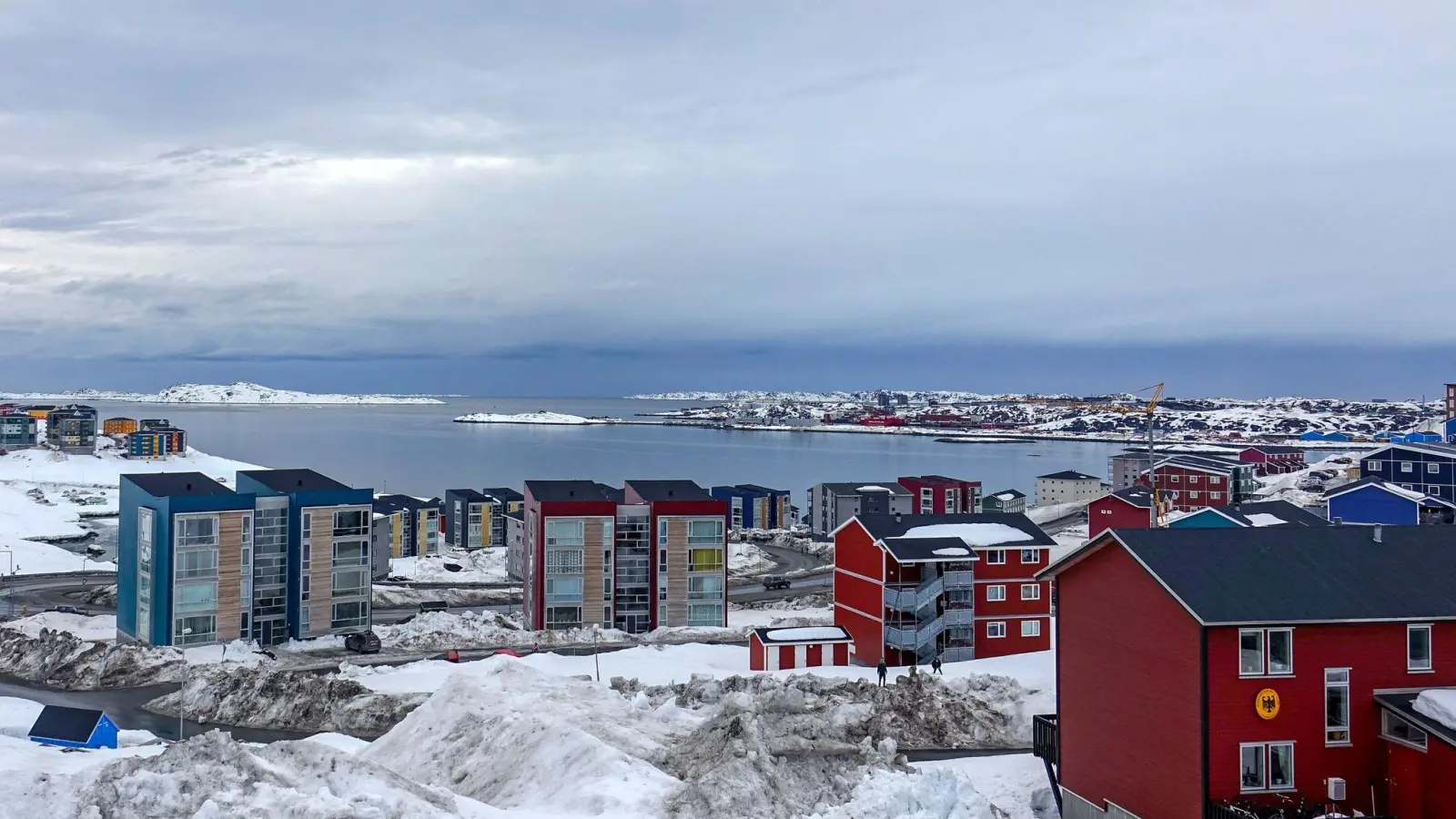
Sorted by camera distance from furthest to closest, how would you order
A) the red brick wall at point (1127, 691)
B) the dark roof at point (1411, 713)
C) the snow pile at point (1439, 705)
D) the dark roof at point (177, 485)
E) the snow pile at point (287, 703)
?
the dark roof at point (177, 485)
the snow pile at point (287, 703)
the red brick wall at point (1127, 691)
the snow pile at point (1439, 705)
the dark roof at point (1411, 713)

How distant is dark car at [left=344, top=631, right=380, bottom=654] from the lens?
40.1 meters

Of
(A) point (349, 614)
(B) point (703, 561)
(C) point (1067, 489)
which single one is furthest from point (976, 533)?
(C) point (1067, 489)

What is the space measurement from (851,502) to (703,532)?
1502 inches

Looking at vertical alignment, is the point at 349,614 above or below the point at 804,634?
below

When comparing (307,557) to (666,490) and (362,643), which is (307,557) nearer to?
(362,643)

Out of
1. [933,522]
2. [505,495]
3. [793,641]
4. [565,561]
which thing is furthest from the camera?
[505,495]

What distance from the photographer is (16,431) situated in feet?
447

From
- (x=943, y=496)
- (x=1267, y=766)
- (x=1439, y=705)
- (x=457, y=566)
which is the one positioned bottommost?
(x=457, y=566)

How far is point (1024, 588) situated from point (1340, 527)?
2015 centimetres

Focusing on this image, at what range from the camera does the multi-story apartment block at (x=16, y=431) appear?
13438 cm

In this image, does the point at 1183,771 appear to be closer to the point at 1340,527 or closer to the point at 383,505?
the point at 1340,527

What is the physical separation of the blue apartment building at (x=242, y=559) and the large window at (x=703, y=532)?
13706mm

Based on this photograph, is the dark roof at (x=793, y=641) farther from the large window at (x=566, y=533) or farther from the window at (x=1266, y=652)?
the window at (x=1266, y=652)

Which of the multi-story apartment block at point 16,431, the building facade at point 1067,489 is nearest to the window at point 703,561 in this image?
the building facade at point 1067,489
